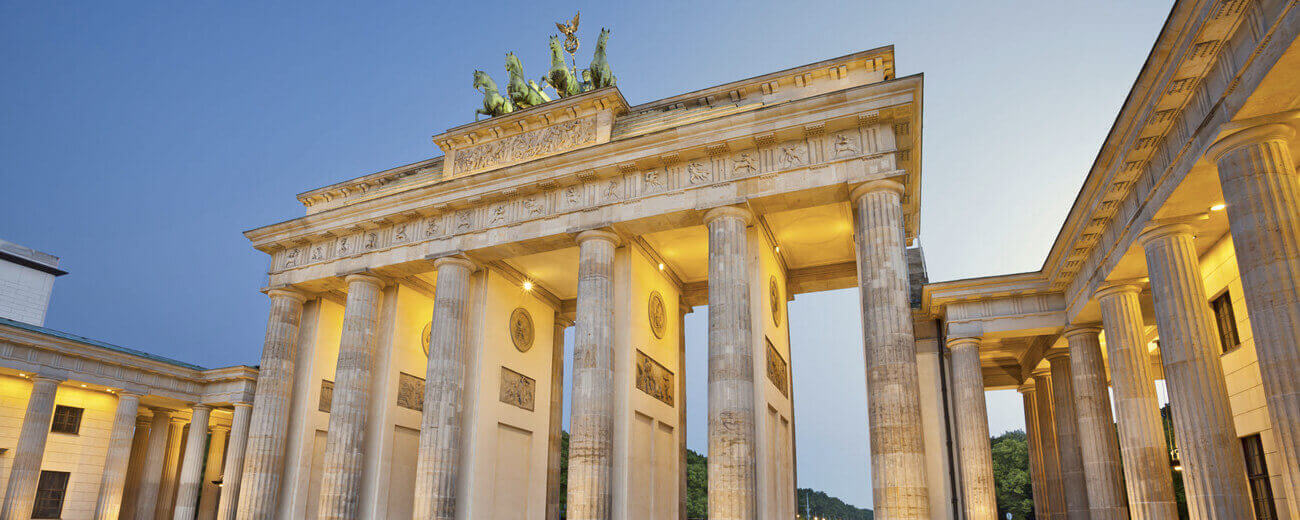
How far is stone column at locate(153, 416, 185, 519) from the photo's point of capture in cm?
3231

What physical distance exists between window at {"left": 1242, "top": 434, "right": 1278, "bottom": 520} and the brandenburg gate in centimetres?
682

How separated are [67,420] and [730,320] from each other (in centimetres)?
2767

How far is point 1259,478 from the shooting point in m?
15.3

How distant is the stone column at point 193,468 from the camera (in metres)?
27.2

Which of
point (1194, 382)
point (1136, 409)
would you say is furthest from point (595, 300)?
point (1136, 409)

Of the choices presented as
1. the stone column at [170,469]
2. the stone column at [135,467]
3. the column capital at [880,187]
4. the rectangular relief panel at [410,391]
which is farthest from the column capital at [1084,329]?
the stone column at [135,467]

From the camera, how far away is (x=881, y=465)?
1537cm

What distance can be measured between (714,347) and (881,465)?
4.48 m

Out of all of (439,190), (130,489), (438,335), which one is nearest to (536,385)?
(438,335)

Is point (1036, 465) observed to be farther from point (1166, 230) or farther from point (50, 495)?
point (50, 495)

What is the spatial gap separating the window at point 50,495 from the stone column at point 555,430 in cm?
1978

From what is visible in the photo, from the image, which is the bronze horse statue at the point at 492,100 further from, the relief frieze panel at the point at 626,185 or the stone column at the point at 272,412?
the stone column at the point at 272,412

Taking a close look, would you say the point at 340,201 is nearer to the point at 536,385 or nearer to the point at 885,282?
the point at 536,385

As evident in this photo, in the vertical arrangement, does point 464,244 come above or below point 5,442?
above
